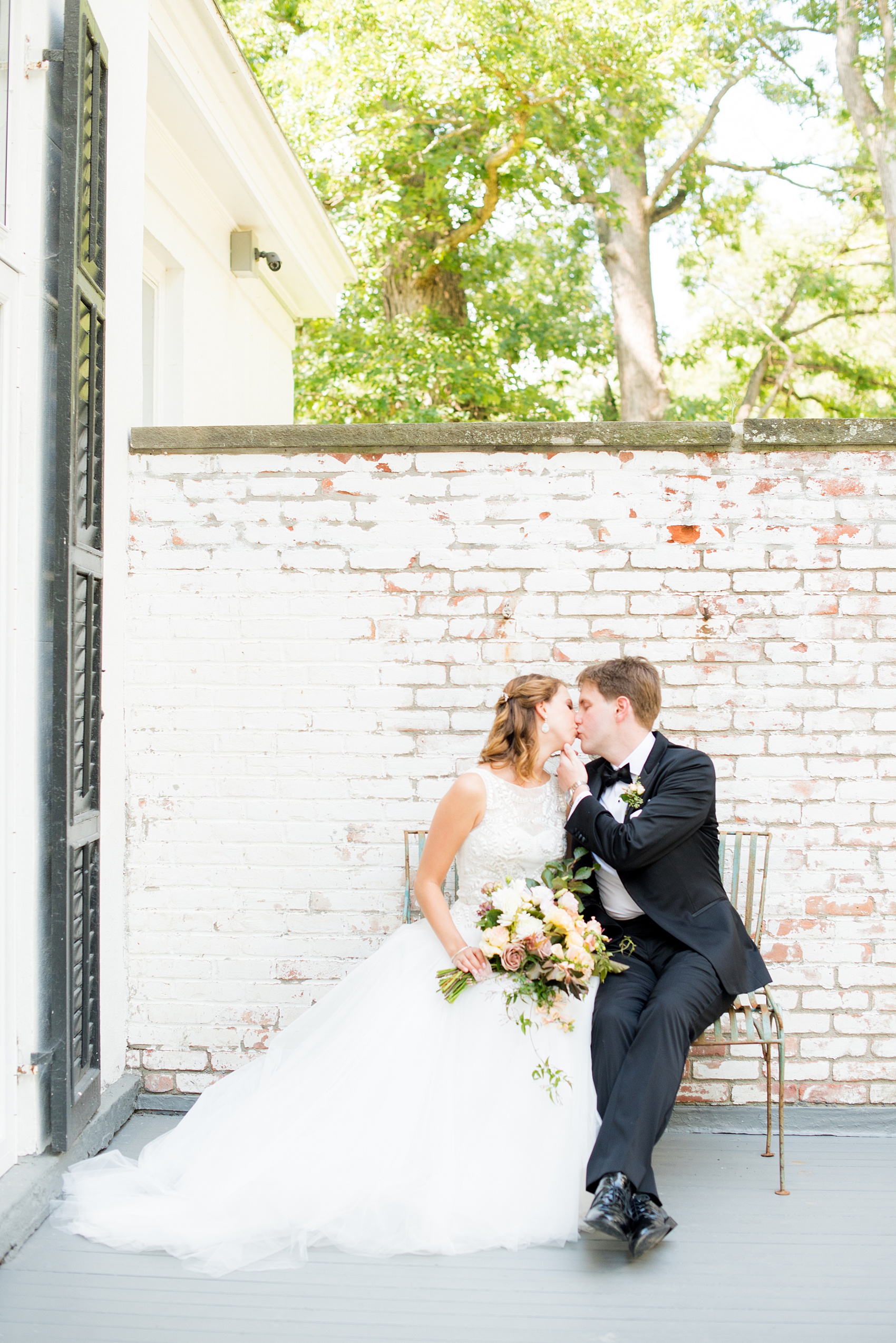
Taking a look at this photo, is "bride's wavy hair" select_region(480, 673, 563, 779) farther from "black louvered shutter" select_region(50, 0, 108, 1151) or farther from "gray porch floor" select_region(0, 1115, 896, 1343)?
"gray porch floor" select_region(0, 1115, 896, 1343)

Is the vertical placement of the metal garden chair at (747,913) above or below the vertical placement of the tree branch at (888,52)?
below

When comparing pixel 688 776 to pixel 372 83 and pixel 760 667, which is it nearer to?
pixel 760 667

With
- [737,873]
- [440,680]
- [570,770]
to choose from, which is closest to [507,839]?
[570,770]

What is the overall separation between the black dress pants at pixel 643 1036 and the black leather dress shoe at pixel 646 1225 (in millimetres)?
30

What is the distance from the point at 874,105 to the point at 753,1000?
1382cm

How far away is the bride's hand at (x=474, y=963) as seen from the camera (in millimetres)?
3209

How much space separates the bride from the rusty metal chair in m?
0.49

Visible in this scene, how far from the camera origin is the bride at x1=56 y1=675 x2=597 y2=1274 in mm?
2912

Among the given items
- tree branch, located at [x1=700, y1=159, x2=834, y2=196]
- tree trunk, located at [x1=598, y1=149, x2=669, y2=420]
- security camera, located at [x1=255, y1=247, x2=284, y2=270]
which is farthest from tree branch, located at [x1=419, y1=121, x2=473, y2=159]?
tree branch, located at [x1=700, y1=159, x2=834, y2=196]

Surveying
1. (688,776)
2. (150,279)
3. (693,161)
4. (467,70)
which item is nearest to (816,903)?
(688,776)

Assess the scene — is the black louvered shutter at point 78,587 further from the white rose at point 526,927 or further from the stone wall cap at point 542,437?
the white rose at point 526,927

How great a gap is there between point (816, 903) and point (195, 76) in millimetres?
4355

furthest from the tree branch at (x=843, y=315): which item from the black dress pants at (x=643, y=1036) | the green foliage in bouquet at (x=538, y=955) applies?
the green foliage in bouquet at (x=538, y=955)

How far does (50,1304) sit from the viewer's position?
2621 mm
